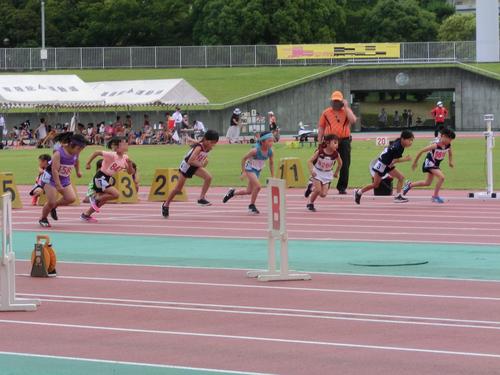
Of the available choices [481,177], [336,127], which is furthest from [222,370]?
[481,177]

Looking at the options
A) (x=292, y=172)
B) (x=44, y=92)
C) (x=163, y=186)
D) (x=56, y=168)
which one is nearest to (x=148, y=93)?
(x=44, y=92)

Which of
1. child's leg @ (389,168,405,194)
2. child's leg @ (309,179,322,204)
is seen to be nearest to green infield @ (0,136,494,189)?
child's leg @ (389,168,405,194)

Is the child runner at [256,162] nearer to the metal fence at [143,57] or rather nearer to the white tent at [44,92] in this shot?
the white tent at [44,92]

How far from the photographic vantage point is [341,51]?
77.6 meters

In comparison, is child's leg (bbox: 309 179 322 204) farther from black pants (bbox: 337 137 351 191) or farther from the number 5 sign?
the number 5 sign

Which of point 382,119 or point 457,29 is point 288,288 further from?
point 457,29

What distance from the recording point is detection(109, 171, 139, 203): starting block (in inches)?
979

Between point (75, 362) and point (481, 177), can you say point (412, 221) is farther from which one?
point (75, 362)

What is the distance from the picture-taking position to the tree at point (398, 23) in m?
97.1

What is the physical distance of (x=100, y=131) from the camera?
195ft

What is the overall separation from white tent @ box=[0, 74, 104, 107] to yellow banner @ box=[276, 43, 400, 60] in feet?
80.0

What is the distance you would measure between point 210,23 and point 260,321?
8184 cm

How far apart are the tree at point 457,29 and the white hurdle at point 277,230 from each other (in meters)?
90.3

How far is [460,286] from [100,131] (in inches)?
1899
